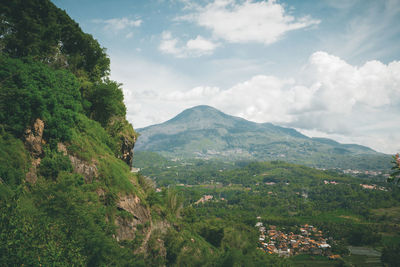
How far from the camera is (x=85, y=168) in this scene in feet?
65.3

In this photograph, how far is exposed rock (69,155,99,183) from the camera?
19.2 m

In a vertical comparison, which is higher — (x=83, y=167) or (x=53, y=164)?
(x=53, y=164)

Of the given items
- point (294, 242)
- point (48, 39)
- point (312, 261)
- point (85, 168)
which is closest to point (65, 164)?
point (85, 168)

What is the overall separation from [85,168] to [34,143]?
4722 mm

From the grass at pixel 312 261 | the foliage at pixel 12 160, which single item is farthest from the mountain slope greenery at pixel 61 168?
the grass at pixel 312 261

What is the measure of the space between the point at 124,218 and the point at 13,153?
11053 millimetres

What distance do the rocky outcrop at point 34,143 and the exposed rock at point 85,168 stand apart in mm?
2660

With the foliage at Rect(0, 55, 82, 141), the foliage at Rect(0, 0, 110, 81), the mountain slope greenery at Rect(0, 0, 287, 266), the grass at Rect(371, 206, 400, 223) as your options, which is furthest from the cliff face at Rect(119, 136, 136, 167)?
the grass at Rect(371, 206, 400, 223)

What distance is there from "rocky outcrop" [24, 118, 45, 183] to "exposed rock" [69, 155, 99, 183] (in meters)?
2.66

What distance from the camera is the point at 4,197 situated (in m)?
11.5

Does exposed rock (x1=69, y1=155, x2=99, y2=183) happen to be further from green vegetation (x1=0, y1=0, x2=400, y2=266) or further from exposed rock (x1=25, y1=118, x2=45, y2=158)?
exposed rock (x1=25, y1=118, x2=45, y2=158)

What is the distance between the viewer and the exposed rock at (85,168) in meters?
19.2

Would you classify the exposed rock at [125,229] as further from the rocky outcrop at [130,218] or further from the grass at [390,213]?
the grass at [390,213]

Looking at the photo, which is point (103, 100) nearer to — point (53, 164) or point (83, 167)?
point (83, 167)
